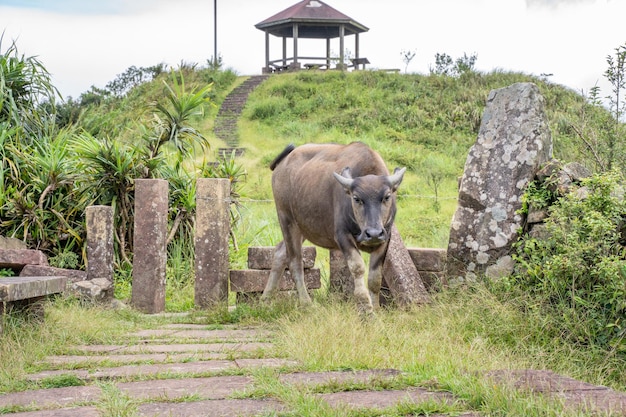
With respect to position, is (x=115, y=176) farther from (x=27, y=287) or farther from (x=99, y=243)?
(x=27, y=287)

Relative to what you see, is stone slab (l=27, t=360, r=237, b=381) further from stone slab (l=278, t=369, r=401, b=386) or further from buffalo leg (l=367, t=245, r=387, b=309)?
buffalo leg (l=367, t=245, r=387, b=309)

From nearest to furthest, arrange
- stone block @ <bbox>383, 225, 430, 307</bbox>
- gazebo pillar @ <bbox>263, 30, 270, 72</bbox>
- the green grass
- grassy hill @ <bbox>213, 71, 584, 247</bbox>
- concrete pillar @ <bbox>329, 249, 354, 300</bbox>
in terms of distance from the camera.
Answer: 1. the green grass
2. stone block @ <bbox>383, 225, 430, 307</bbox>
3. concrete pillar @ <bbox>329, 249, 354, 300</bbox>
4. grassy hill @ <bbox>213, 71, 584, 247</bbox>
5. gazebo pillar @ <bbox>263, 30, 270, 72</bbox>

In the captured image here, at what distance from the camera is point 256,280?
8.34m

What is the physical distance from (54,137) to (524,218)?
25.0ft

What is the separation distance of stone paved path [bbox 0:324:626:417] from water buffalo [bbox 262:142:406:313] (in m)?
1.63

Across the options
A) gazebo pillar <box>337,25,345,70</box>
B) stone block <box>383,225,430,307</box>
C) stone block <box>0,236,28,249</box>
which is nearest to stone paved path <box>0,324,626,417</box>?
stone block <box>383,225,430,307</box>

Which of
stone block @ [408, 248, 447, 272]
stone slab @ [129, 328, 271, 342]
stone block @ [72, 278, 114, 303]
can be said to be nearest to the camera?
stone slab @ [129, 328, 271, 342]

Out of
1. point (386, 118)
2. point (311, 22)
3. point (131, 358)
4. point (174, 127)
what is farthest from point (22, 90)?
point (311, 22)

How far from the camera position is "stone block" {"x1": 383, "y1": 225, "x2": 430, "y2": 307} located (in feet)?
24.0

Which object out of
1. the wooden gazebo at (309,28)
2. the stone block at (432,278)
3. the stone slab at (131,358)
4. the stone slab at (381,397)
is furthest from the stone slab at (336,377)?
the wooden gazebo at (309,28)

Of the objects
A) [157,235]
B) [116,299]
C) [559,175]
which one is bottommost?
[116,299]

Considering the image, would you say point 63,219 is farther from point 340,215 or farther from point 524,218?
point 524,218

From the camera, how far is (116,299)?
8422 millimetres

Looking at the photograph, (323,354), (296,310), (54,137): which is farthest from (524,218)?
(54,137)
